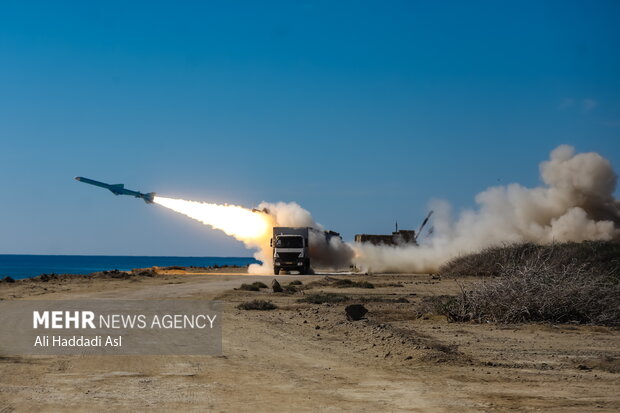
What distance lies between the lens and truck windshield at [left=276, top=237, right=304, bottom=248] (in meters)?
58.8

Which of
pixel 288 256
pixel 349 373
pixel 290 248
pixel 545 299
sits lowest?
pixel 349 373

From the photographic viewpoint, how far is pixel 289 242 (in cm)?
5903

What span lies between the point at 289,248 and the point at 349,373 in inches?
1753

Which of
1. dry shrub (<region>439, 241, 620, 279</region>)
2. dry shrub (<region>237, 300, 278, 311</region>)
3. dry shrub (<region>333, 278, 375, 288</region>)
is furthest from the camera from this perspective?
dry shrub (<region>439, 241, 620, 279</region>)

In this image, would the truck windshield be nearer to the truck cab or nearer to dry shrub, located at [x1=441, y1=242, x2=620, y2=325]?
the truck cab

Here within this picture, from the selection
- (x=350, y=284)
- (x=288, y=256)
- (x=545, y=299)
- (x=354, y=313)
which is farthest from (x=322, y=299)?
(x=288, y=256)

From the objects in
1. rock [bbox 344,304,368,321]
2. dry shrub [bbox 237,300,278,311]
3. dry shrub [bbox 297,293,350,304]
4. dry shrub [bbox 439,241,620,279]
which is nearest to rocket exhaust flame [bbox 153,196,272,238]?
dry shrub [bbox 439,241,620,279]

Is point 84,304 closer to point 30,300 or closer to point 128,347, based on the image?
point 30,300

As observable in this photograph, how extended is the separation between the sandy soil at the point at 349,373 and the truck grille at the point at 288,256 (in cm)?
3597

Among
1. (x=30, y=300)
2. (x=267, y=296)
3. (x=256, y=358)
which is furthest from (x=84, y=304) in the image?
(x=256, y=358)

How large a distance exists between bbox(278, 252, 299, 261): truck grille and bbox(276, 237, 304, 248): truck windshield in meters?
0.59

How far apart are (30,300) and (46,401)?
22577mm

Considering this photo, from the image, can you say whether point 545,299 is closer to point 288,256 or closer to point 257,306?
point 257,306

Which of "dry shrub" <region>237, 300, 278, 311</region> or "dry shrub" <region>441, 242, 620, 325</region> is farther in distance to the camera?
"dry shrub" <region>237, 300, 278, 311</region>
